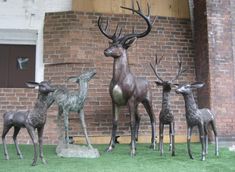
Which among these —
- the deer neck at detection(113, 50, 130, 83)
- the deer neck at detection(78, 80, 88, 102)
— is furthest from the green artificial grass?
the deer neck at detection(113, 50, 130, 83)

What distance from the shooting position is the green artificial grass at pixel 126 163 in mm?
4055

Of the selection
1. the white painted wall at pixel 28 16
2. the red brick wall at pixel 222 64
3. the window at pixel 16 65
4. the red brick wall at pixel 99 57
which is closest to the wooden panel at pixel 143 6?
the red brick wall at pixel 99 57

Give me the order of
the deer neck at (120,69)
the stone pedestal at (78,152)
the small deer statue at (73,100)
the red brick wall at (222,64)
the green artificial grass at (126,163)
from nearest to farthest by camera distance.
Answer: the green artificial grass at (126,163) < the stone pedestal at (78,152) < the small deer statue at (73,100) < the deer neck at (120,69) < the red brick wall at (222,64)

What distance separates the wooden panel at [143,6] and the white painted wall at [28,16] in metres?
0.32

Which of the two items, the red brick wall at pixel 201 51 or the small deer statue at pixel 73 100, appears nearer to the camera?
the small deer statue at pixel 73 100

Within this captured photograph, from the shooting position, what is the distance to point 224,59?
Result: 23.1 ft

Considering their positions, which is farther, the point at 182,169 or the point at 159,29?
the point at 159,29

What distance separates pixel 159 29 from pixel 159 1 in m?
0.67

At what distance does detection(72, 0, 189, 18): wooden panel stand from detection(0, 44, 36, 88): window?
142 centimetres

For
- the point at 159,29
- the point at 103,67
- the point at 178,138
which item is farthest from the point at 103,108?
the point at 159,29

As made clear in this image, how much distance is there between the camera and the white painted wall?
7254 millimetres

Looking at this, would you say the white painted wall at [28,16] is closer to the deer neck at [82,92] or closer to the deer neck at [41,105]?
the deer neck at [82,92]

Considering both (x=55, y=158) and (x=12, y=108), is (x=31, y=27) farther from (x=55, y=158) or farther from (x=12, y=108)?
(x=55, y=158)

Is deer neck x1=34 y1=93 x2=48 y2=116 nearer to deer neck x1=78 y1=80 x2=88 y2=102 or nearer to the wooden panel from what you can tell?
deer neck x1=78 y1=80 x2=88 y2=102
